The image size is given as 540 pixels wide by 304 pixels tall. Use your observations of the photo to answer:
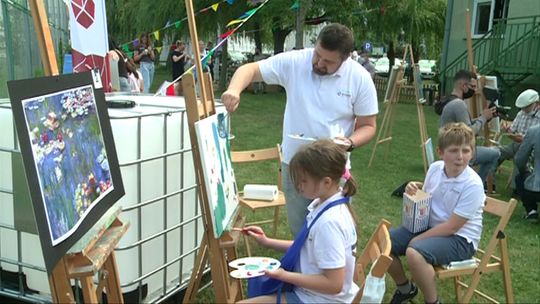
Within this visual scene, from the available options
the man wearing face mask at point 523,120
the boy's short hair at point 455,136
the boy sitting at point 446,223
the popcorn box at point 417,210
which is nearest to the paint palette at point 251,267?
the boy sitting at point 446,223

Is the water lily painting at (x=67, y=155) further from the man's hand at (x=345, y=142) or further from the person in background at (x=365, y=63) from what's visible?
the person in background at (x=365, y=63)

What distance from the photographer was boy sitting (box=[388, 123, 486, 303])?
8.95ft

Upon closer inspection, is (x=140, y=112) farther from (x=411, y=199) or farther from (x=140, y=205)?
(x=411, y=199)

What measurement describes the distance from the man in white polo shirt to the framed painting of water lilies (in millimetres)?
808

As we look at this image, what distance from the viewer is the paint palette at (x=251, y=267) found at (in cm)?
194

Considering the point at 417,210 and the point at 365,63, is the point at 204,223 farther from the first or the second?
the point at 365,63

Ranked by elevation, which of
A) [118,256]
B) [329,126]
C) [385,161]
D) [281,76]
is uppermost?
[281,76]

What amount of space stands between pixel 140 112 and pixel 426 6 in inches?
573

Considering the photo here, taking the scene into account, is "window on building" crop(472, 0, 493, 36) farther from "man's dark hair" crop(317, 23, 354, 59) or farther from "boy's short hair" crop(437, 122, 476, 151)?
"man's dark hair" crop(317, 23, 354, 59)

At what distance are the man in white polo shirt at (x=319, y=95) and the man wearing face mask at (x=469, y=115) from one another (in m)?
2.63

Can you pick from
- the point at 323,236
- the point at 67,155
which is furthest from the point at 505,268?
the point at 67,155

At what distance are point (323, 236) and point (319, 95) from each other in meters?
0.98

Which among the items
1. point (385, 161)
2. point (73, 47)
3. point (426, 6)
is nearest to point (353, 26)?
point (426, 6)

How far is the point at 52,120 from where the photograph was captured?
5.14 ft
